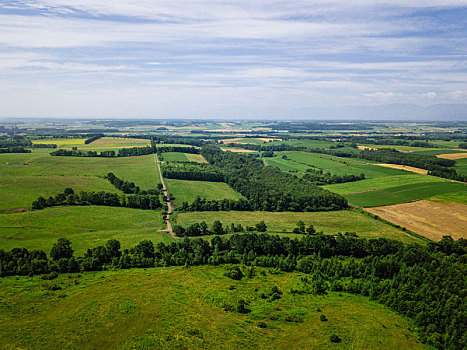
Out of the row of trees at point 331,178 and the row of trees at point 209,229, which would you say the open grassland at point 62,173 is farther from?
the row of trees at point 331,178

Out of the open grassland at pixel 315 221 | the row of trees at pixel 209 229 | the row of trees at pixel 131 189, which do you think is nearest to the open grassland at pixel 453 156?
the open grassland at pixel 315 221

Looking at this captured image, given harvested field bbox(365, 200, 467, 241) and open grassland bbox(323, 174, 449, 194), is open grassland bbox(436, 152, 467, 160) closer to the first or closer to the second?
open grassland bbox(323, 174, 449, 194)

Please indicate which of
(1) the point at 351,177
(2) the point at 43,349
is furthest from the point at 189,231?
(1) the point at 351,177

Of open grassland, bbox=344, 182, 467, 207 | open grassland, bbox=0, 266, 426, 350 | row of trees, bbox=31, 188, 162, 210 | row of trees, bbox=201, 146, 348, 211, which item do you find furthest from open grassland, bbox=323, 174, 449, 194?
row of trees, bbox=31, 188, 162, 210

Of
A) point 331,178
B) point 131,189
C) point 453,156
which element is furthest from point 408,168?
point 131,189

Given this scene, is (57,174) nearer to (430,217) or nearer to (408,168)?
(430,217)

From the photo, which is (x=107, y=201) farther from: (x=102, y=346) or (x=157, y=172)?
(x=102, y=346)
